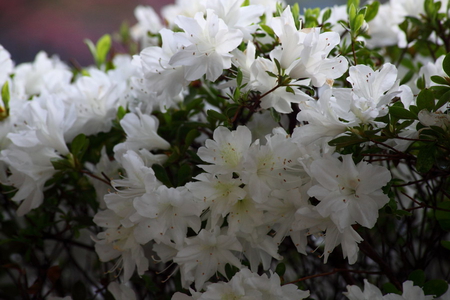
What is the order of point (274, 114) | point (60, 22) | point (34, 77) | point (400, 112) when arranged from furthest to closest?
point (60, 22), point (34, 77), point (274, 114), point (400, 112)

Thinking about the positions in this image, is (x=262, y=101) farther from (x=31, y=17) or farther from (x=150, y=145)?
(x=31, y=17)

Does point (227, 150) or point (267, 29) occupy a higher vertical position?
point (267, 29)

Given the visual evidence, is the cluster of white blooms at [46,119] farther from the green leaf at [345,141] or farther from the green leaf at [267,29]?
the green leaf at [345,141]

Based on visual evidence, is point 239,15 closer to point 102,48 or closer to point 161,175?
point 161,175

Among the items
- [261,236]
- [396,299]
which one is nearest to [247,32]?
[261,236]

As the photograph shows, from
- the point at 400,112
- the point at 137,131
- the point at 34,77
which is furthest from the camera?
the point at 34,77

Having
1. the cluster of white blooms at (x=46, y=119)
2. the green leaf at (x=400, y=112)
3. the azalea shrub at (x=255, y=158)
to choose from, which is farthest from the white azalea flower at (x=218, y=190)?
the cluster of white blooms at (x=46, y=119)

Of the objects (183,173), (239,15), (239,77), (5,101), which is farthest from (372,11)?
(5,101)
